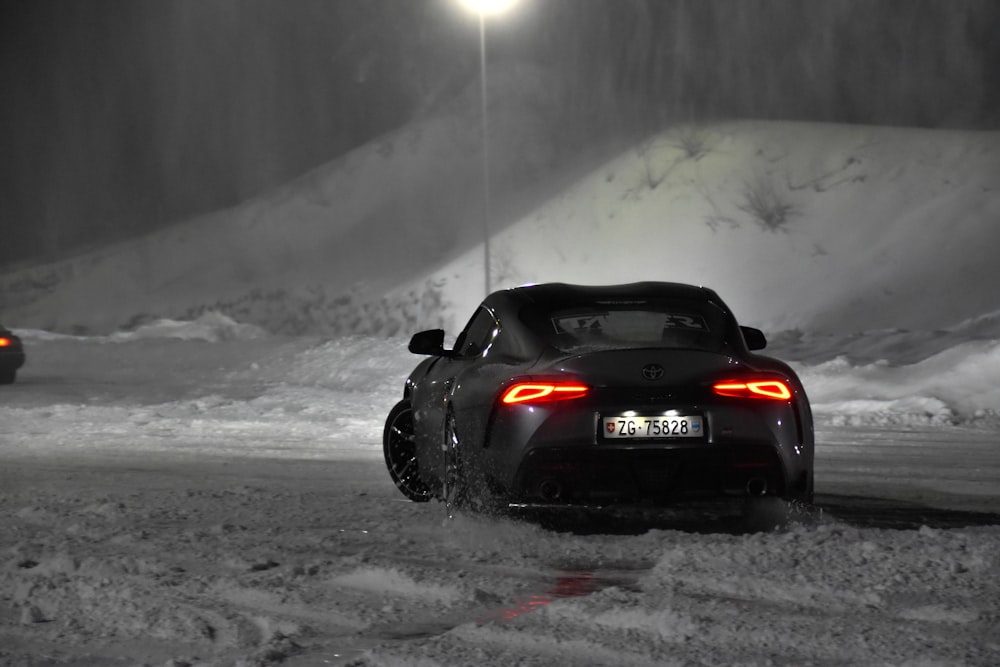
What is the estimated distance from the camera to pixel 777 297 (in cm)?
3406

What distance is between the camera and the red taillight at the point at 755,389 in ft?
24.0

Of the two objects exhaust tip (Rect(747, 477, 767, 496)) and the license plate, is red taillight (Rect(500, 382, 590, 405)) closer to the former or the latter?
the license plate

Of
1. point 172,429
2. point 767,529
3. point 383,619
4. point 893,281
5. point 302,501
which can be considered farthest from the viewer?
point 893,281

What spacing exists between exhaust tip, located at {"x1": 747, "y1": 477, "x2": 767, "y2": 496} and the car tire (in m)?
2.74

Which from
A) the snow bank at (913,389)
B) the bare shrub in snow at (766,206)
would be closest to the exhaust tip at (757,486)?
the snow bank at (913,389)

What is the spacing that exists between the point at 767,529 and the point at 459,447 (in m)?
1.67

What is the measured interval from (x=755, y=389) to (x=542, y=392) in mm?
1050

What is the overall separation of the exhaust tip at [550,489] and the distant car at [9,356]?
1857 centimetres

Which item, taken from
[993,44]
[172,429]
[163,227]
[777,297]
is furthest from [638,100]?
[172,429]

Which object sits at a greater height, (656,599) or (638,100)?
(638,100)

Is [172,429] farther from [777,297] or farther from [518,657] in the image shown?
[777,297]

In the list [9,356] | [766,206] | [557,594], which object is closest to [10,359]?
[9,356]

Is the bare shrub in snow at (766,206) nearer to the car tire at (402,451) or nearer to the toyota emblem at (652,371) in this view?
the car tire at (402,451)

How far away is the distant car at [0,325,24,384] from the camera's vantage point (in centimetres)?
2405
